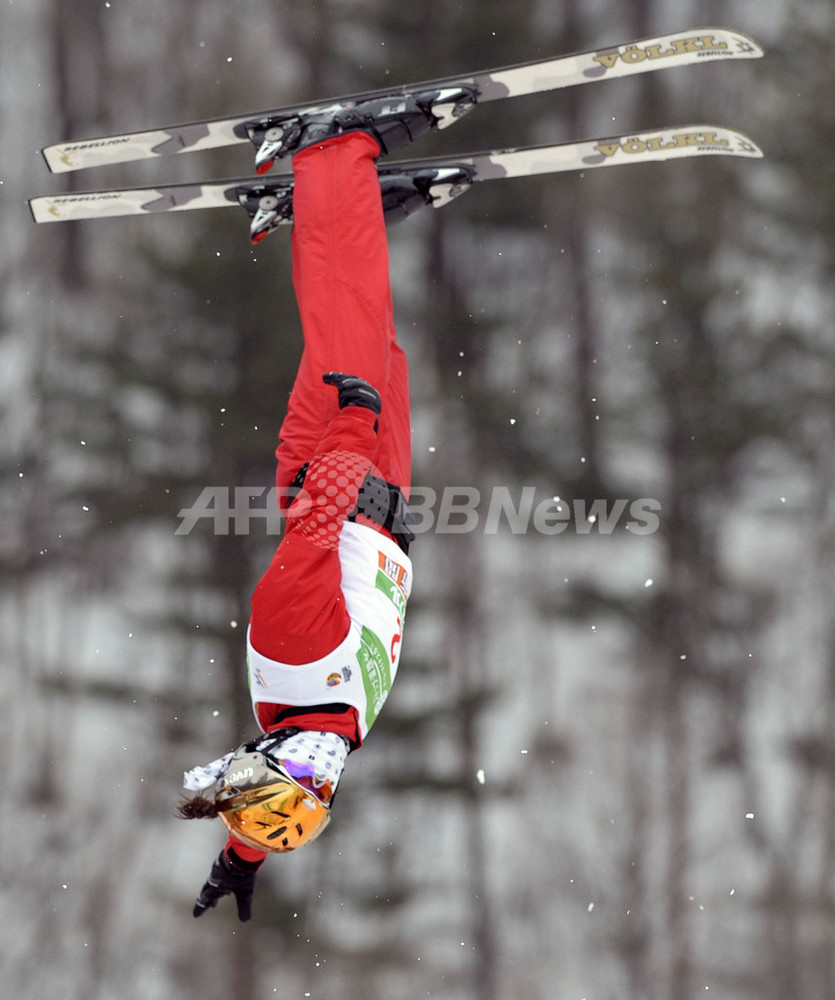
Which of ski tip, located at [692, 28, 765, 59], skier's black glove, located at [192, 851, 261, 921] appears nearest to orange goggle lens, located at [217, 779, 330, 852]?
skier's black glove, located at [192, 851, 261, 921]

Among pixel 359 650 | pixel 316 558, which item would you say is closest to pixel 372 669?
pixel 359 650

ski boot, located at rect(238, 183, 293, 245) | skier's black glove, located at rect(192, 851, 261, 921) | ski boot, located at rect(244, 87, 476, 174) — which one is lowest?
skier's black glove, located at rect(192, 851, 261, 921)

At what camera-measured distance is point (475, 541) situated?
14.7ft

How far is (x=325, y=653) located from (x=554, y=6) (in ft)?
10.5

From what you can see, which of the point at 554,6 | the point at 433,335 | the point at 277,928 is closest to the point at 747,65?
the point at 554,6

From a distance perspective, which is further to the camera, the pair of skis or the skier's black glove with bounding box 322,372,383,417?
the pair of skis

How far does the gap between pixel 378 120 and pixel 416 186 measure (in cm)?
22

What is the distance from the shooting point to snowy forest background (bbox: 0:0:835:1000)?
4.30 metres

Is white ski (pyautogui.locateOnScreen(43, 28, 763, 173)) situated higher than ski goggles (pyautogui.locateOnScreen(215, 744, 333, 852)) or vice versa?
white ski (pyautogui.locateOnScreen(43, 28, 763, 173))

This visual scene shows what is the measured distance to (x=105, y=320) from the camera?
4.31 meters

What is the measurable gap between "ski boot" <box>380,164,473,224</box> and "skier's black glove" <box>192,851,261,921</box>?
1.45 metres

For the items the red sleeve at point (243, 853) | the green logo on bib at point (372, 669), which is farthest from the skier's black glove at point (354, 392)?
the red sleeve at point (243, 853)

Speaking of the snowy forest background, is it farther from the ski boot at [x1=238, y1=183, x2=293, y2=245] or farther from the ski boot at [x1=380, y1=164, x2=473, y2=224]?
the ski boot at [x1=380, y1=164, x2=473, y2=224]

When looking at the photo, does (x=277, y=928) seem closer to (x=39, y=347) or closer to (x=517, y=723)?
(x=517, y=723)
